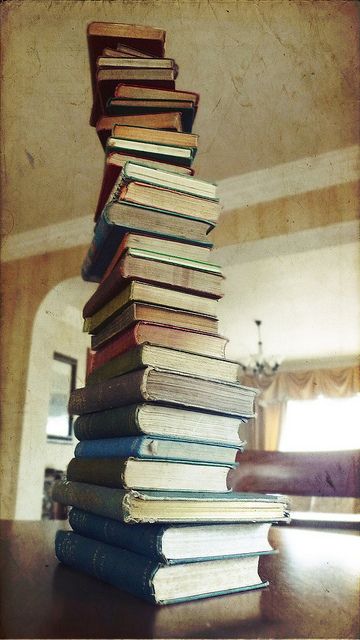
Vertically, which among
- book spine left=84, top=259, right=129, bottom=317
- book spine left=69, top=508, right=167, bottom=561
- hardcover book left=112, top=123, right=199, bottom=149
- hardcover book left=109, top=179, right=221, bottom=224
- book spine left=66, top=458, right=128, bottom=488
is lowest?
book spine left=69, top=508, right=167, bottom=561

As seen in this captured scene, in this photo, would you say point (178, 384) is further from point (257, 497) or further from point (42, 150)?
point (42, 150)

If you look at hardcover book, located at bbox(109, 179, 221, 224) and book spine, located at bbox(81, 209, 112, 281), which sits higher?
hardcover book, located at bbox(109, 179, 221, 224)

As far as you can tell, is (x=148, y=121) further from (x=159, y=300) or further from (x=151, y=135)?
(x=159, y=300)

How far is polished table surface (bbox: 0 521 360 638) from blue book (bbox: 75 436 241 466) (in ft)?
0.46

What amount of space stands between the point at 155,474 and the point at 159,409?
7 cm

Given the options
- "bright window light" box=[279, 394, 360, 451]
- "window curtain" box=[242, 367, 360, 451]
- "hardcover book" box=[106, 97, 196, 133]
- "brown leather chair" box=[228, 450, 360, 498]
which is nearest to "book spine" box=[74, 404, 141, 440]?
"hardcover book" box=[106, 97, 196, 133]

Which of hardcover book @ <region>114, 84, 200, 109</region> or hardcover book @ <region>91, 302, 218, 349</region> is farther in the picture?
hardcover book @ <region>114, 84, 200, 109</region>

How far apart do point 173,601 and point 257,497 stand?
0.14 metres

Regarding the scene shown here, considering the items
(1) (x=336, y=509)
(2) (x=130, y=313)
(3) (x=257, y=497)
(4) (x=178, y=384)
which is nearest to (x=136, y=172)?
(2) (x=130, y=313)

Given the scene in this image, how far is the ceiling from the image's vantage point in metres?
1.53

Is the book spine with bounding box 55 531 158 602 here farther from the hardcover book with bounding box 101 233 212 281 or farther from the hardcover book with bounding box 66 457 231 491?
the hardcover book with bounding box 101 233 212 281

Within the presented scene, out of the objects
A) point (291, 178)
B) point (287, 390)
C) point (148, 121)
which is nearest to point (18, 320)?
point (291, 178)

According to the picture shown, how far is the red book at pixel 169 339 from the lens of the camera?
570 millimetres

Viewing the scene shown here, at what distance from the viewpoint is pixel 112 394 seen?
1.88 ft
